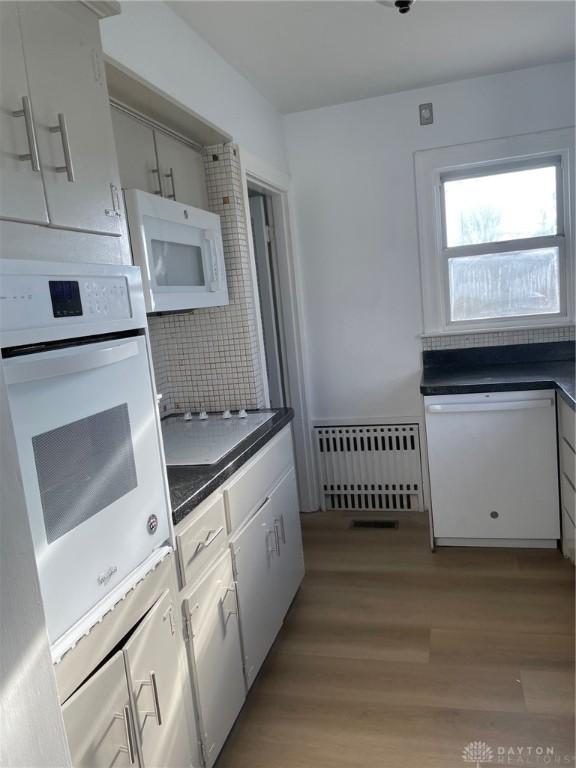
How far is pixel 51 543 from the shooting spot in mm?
993

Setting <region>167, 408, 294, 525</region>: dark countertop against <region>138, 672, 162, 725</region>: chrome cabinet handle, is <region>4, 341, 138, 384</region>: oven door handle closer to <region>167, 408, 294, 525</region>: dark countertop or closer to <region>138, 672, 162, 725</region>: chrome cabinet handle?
<region>167, 408, 294, 525</region>: dark countertop

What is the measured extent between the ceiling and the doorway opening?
1.88 feet

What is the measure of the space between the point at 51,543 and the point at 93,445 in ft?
0.69

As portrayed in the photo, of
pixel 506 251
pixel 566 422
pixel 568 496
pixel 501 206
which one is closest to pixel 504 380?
pixel 566 422

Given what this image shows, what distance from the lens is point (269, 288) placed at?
3471mm

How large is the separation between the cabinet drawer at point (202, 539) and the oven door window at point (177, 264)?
2.46 ft

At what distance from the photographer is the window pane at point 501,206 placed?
3.16 meters

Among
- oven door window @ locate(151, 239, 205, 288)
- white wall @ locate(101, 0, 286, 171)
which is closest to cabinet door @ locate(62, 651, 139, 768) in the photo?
oven door window @ locate(151, 239, 205, 288)

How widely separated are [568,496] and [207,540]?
183 centimetres

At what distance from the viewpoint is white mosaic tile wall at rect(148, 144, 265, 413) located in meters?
2.57

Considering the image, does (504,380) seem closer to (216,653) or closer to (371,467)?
(371,467)

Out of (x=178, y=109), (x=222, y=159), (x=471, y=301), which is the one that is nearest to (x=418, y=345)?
(x=471, y=301)

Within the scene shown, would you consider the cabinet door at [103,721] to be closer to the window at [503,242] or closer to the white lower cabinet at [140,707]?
the white lower cabinet at [140,707]

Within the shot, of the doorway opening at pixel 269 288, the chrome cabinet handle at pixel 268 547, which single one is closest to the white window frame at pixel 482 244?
the doorway opening at pixel 269 288
